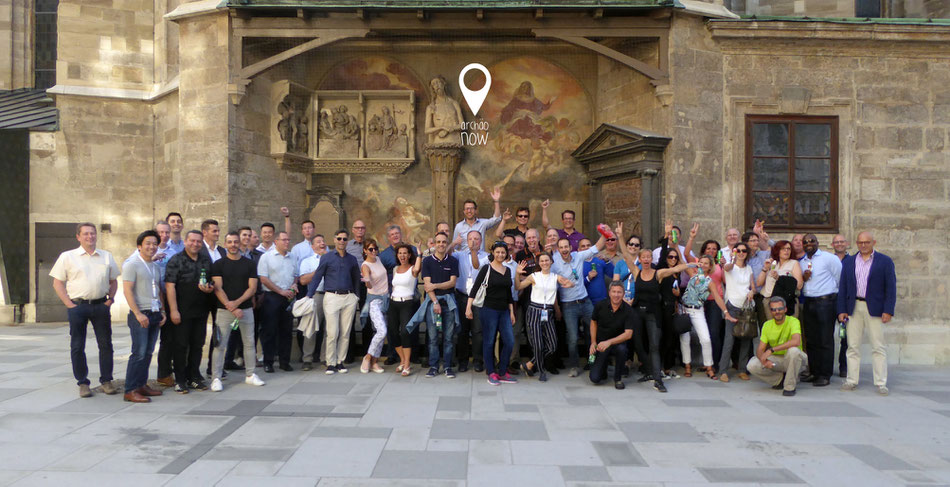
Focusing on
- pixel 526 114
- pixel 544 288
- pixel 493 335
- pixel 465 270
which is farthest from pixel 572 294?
pixel 526 114

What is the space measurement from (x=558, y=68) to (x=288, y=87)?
17.7 feet

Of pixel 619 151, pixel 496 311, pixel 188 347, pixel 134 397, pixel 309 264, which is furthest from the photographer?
pixel 619 151

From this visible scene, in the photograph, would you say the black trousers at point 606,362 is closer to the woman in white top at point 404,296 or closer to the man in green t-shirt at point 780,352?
the man in green t-shirt at point 780,352

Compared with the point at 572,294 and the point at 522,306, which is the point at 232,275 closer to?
the point at 522,306

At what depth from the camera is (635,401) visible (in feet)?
23.5

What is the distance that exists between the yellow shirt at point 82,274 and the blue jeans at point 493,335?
4.26 meters

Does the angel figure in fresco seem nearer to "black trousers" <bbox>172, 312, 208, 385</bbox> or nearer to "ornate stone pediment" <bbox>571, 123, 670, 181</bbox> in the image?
"ornate stone pediment" <bbox>571, 123, 670, 181</bbox>

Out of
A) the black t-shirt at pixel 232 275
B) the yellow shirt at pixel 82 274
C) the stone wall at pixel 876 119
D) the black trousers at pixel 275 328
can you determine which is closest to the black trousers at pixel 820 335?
the stone wall at pixel 876 119

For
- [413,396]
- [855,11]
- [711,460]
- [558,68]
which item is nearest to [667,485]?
[711,460]

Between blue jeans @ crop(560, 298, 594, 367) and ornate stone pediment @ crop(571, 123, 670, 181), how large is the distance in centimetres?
362

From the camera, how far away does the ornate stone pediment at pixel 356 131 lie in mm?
13383

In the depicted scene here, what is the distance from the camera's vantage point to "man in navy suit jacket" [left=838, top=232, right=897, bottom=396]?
26.0ft

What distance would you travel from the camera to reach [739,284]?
8484 millimetres

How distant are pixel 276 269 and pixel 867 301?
24.2 ft
